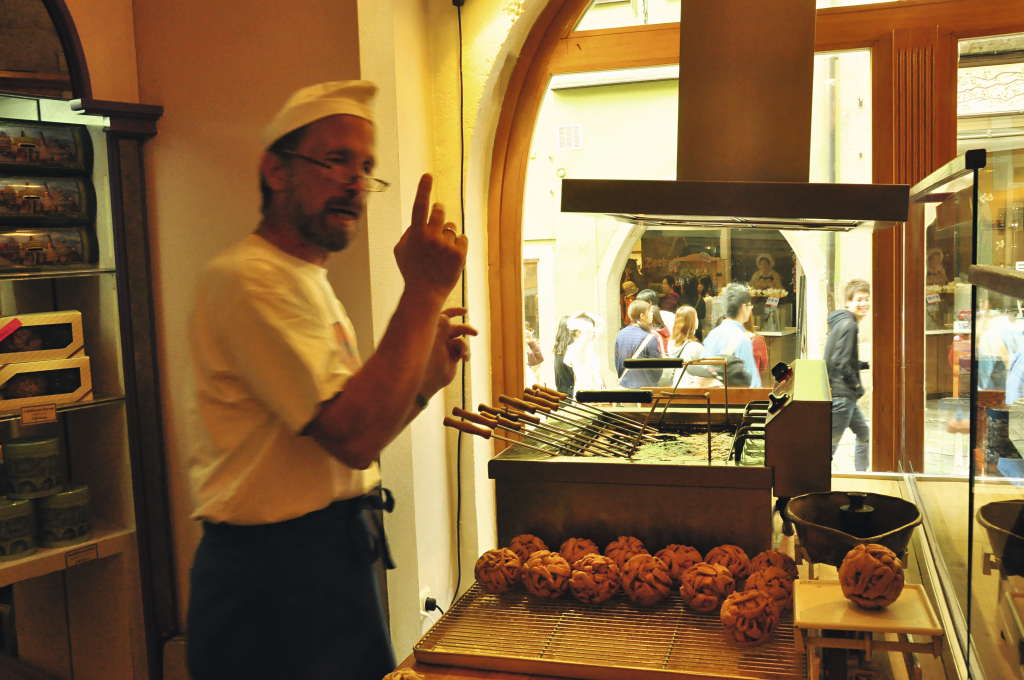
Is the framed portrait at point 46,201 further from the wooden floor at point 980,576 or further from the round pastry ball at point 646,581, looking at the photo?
the wooden floor at point 980,576

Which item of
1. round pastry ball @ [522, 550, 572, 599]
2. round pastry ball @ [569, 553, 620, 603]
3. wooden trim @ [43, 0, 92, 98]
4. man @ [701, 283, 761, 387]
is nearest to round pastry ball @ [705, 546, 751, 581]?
round pastry ball @ [569, 553, 620, 603]

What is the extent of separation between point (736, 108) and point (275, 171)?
3.40 ft

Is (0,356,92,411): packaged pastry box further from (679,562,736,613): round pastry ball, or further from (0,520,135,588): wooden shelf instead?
(679,562,736,613): round pastry ball

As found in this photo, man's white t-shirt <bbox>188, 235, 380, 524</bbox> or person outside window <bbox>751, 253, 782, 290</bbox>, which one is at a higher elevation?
person outside window <bbox>751, 253, 782, 290</bbox>

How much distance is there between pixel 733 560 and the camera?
1.72m

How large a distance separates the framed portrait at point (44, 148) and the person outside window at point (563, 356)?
1.94 meters

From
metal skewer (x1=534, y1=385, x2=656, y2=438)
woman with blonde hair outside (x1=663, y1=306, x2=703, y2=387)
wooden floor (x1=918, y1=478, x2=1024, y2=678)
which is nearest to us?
wooden floor (x1=918, y1=478, x2=1024, y2=678)

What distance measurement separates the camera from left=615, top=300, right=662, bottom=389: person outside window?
3.39m

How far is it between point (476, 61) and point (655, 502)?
6.10ft

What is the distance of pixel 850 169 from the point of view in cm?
307

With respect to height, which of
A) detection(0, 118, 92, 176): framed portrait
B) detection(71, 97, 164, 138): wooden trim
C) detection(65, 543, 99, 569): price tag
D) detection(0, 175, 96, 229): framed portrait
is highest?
detection(71, 97, 164, 138): wooden trim

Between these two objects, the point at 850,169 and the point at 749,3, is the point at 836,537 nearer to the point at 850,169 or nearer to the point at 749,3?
the point at 749,3

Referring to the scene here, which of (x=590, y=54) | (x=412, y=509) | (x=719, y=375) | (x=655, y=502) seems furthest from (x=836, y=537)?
(x=590, y=54)

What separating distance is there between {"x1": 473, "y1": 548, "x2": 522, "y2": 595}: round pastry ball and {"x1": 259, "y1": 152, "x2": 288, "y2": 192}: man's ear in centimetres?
92
